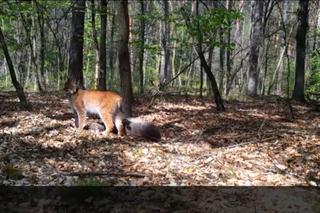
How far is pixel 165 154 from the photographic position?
27.7ft

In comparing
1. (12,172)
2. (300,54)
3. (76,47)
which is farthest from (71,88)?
(300,54)

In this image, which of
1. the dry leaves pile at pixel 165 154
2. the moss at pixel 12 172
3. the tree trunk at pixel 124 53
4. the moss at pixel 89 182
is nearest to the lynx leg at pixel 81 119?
the dry leaves pile at pixel 165 154

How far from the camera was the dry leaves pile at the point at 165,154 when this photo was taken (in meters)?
7.34

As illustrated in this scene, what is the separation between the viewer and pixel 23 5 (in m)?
17.1

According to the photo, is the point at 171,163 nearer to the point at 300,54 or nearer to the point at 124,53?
the point at 124,53

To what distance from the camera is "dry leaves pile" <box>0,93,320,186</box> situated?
289 inches

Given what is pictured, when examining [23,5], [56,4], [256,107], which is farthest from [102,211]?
[56,4]

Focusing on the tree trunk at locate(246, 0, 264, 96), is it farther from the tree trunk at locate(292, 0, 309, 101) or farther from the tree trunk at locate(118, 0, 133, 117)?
the tree trunk at locate(118, 0, 133, 117)

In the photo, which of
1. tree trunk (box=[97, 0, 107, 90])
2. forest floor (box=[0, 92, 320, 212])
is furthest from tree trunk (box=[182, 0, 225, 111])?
tree trunk (box=[97, 0, 107, 90])

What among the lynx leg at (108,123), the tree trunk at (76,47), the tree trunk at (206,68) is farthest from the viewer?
the tree trunk at (76,47)

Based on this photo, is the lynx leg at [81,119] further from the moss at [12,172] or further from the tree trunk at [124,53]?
the moss at [12,172]

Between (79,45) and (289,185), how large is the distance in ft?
37.7

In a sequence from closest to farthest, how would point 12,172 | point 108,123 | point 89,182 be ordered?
1. point 89,182
2. point 12,172
3. point 108,123

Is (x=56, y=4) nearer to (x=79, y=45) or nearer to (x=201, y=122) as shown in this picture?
(x=79, y=45)
